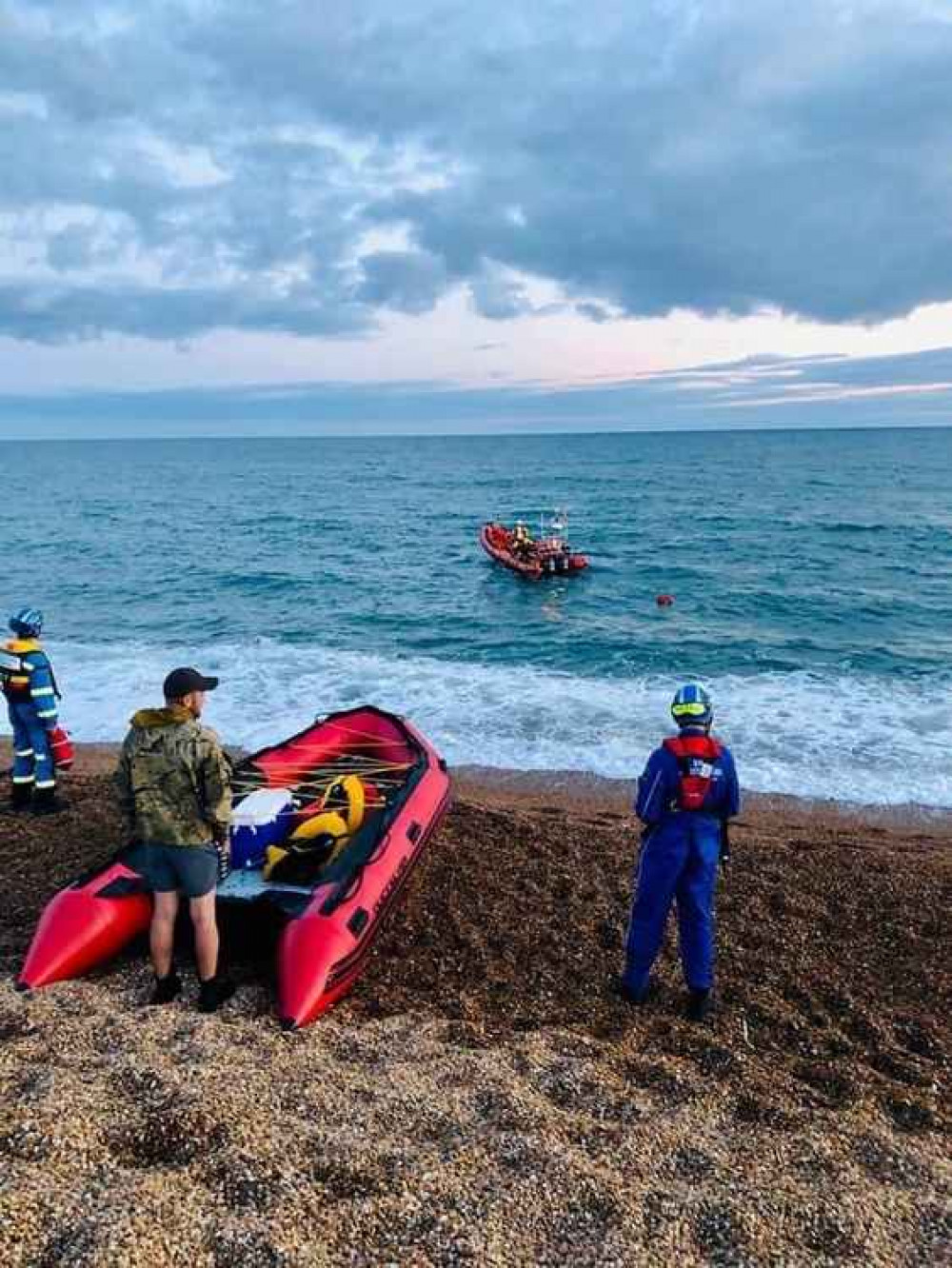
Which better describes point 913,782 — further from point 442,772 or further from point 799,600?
point 799,600

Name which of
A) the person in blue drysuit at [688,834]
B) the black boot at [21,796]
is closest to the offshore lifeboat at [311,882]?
the person in blue drysuit at [688,834]

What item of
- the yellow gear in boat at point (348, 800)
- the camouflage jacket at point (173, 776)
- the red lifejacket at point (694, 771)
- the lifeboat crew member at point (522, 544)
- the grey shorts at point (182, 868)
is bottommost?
the lifeboat crew member at point (522, 544)

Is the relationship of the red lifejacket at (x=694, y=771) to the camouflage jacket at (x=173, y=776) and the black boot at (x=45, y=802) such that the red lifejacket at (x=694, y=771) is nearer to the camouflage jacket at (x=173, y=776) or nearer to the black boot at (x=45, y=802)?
the camouflage jacket at (x=173, y=776)

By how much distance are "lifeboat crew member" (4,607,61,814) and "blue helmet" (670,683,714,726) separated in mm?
5108

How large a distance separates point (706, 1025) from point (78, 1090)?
9.93ft

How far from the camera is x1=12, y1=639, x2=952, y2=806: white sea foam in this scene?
993 cm

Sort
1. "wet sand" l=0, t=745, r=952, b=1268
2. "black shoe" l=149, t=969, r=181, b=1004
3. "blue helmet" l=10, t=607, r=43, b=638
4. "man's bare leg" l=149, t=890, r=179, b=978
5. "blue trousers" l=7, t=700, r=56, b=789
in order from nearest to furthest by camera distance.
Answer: "wet sand" l=0, t=745, r=952, b=1268 < "man's bare leg" l=149, t=890, r=179, b=978 < "black shoe" l=149, t=969, r=181, b=1004 < "blue helmet" l=10, t=607, r=43, b=638 < "blue trousers" l=7, t=700, r=56, b=789

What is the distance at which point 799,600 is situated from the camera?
20.7 metres

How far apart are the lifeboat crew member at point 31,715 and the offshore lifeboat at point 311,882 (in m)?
1.86

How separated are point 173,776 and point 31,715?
4.07 m

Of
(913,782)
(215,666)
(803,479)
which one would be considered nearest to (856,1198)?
(913,782)

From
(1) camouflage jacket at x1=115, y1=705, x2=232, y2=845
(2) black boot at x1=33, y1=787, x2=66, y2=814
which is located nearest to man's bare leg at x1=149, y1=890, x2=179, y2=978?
(1) camouflage jacket at x1=115, y1=705, x2=232, y2=845

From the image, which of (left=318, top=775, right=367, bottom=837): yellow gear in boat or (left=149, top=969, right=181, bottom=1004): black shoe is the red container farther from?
(left=149, top=969, right=181, bottom=1004): black shoe

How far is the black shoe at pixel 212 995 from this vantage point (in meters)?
4.24
